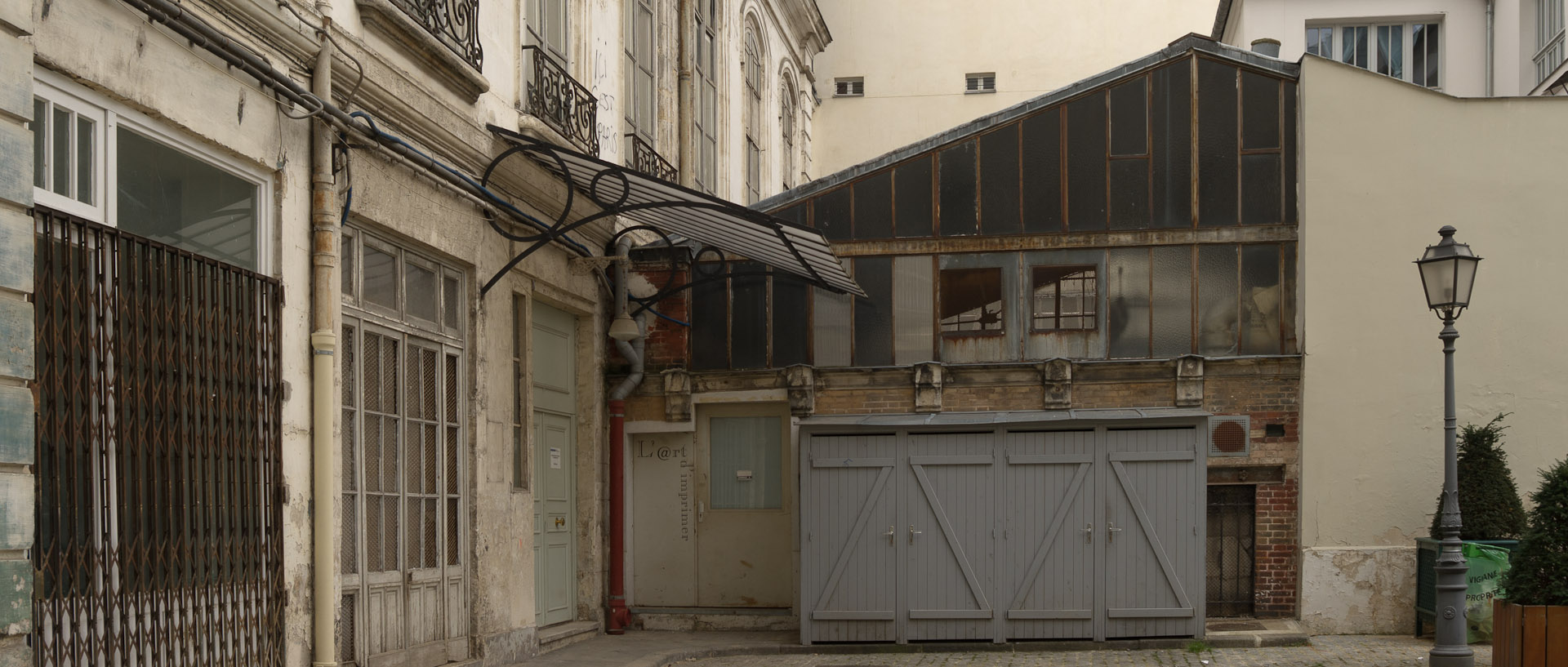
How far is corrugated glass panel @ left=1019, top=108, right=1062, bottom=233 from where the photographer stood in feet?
48.0

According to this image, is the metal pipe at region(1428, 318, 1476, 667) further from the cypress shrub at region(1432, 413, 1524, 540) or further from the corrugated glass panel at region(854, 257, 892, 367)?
the corrugated glass panel at region(854, 257, 892, 367)

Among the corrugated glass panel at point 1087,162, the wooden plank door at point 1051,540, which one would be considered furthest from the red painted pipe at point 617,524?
the corrugated glass panel at point 1087,162

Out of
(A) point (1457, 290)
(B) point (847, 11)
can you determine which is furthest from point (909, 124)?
(A) point (1457, 290)

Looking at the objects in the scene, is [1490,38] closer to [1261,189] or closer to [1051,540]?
[1261,189]

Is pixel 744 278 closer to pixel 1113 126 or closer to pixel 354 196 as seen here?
pixel 1113 126

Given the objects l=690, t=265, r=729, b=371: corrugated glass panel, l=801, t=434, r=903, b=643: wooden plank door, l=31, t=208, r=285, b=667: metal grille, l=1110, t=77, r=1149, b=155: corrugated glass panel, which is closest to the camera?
l=31, t=208, r=285, b=667: metal grille

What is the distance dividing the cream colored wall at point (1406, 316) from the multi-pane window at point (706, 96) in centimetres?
748

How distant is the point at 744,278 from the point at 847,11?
14793 millimetres

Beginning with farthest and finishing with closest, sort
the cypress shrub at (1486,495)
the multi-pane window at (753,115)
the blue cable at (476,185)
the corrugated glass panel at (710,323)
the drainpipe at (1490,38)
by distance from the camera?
1. the drainpipe at (1490,38)
2. the multi-pane window at (753,115)
3. the corrugated glass panel at (710,323)
4. the cypress shrub at (1486,495)
5. the blue cable at (476,185)

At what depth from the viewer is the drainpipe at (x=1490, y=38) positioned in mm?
23734

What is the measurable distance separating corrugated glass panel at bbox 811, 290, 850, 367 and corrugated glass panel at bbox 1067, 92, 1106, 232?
244cm

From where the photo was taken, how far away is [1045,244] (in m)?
14.6

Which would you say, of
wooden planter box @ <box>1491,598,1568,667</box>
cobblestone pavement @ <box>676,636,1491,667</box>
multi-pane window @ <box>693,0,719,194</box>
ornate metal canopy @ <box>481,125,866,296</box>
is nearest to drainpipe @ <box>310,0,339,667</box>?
ornate metal canopy @ <box>481,125,866,296</box>

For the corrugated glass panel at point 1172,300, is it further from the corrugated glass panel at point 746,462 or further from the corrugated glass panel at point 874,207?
the corrugated glass panel at point 746,462
